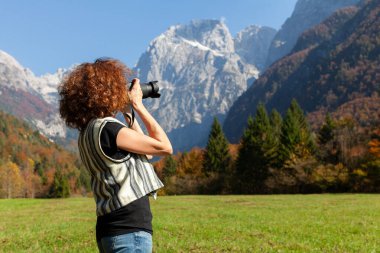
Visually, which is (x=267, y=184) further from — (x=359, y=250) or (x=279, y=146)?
(x=359, y=250)

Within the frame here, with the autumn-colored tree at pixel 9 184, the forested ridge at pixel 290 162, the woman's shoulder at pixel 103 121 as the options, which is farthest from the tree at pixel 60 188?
the woman's shoulder at pixel 103 121

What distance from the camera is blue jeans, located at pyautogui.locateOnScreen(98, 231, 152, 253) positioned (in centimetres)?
420

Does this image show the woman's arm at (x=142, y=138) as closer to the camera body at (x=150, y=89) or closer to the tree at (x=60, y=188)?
the camera body at (x=150, y=89)

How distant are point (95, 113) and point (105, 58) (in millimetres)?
715

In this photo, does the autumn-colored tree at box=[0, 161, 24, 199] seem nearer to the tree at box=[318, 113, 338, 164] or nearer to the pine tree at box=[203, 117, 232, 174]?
the pine tree at box=[203, 117, 232, 174]

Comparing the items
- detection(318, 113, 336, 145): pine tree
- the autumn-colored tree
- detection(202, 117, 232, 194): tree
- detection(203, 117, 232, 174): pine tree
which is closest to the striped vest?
detection(318, 113, 336, 145): pine tree

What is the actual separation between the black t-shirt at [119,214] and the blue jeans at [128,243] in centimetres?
4

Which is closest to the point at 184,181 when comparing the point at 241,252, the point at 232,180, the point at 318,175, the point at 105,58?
the point at 232,180

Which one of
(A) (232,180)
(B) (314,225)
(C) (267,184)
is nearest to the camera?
(B) (314,225)

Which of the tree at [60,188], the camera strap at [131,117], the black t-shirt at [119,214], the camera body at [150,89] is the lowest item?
the tree at [60,188]

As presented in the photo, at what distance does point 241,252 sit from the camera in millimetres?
10094

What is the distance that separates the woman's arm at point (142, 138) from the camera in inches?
169

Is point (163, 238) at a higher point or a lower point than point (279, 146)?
lower

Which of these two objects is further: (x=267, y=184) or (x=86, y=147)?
(x=267, y=184)
